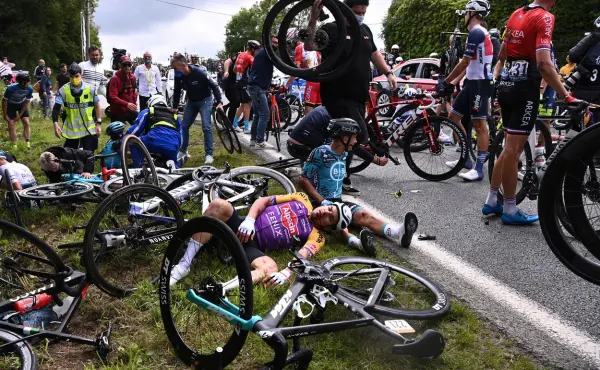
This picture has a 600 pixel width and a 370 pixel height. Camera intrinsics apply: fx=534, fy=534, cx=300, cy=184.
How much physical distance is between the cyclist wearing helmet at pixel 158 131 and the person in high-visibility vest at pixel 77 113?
4.48ft

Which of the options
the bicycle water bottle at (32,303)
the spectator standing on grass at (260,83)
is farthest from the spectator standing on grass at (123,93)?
the bicycle water bottle at (32,303)

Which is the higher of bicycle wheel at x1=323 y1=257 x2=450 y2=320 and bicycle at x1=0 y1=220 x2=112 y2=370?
bicycle wheel at x1=323 y1=257 x2=450 y2=320

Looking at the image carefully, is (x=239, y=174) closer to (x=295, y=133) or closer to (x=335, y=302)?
(x=295, y=133)

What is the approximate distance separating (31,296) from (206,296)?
1.19m

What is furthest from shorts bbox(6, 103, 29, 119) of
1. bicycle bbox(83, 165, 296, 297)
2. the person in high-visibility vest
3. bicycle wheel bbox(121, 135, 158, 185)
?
bicycle bbox(83, 165, 296, 297)

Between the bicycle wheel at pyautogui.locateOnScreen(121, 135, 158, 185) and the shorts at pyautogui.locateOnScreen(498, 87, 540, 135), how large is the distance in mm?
3755

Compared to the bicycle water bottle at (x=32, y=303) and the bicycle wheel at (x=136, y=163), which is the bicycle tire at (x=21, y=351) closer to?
the bicycle water bottle at (x=32, y=303)

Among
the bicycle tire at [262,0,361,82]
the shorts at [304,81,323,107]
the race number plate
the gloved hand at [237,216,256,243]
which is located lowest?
the race number plate

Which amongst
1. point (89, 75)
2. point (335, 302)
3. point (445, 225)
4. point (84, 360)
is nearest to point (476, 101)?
point (445, 225)

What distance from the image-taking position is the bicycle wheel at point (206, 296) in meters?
2.60

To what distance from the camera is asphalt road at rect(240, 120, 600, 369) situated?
3.13 metres

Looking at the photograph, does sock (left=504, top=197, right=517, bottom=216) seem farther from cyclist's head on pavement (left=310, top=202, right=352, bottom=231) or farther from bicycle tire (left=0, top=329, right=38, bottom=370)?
bicycle tire (left=0, top=329, right=38, bottom=370)

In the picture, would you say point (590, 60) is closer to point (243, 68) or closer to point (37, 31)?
point (243, 68)

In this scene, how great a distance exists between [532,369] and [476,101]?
4693mm
